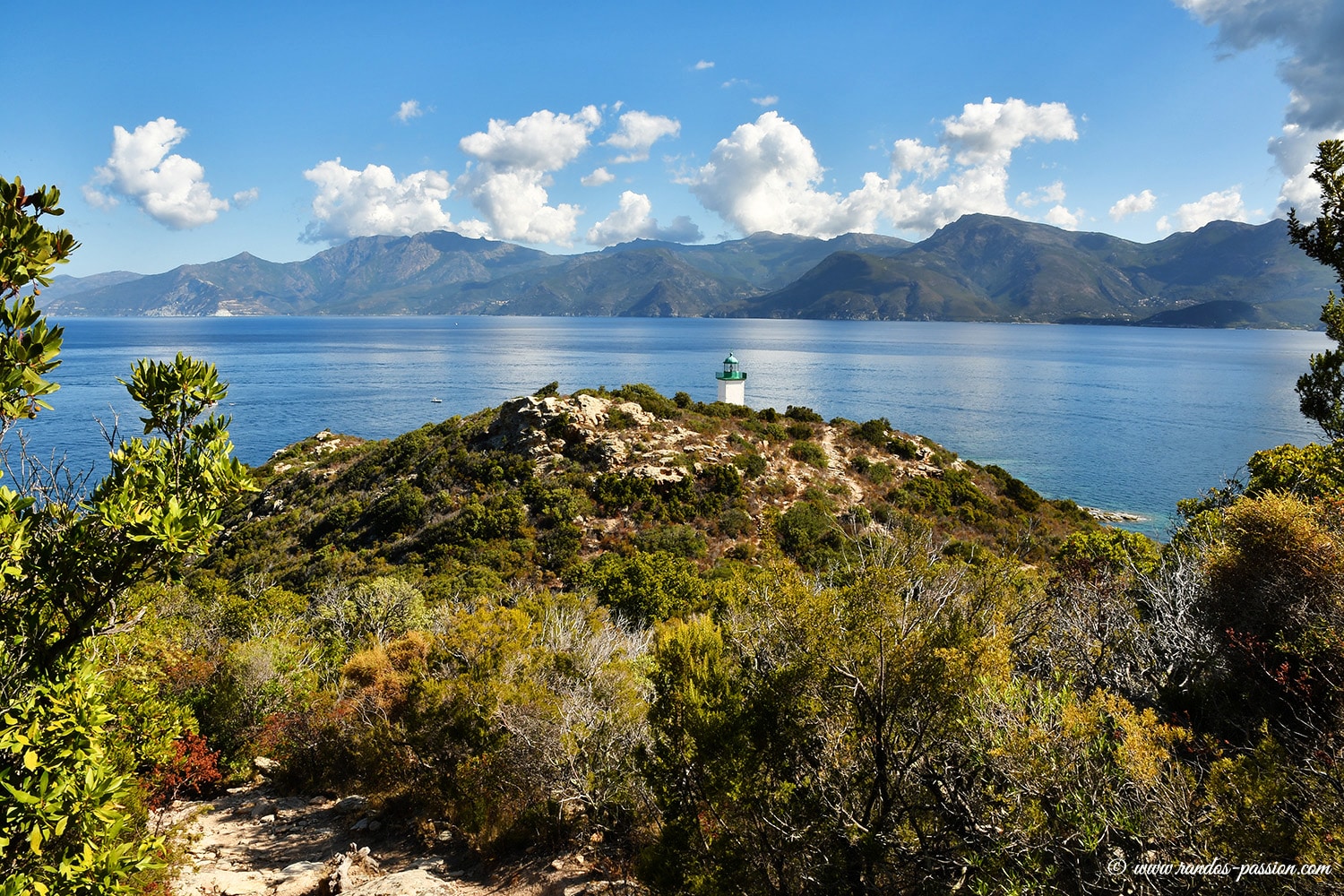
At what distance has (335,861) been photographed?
845cm

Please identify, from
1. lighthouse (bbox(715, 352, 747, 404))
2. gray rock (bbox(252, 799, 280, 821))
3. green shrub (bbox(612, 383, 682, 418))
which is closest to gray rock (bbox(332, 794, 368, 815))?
gray rock (bbox(252, 799, 280, 821))

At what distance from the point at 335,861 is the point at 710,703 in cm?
597

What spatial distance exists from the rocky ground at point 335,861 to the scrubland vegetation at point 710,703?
0.39 m

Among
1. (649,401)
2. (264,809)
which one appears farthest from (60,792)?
(649,401)

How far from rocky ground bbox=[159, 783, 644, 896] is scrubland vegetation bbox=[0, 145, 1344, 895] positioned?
1.28ft

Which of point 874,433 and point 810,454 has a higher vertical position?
point 874,433

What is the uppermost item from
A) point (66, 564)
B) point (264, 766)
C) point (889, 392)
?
point (889, 392)

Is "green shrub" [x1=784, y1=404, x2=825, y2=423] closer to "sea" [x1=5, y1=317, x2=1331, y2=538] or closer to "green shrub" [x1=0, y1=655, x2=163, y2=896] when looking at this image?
"sea" [x1=5, y1=317, x2=1331, y2=538]

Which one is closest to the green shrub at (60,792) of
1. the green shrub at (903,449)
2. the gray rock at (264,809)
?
the gray rock at (264,809)

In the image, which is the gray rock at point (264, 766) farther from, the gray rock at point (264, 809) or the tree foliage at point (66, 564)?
the tree foliage at point (66, 564)

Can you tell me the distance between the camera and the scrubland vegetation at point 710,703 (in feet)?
Answer: 13.6

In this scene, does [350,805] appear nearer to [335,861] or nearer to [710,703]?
[335,861]

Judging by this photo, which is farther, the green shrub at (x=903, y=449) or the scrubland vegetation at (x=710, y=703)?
the green shrub at (x=903, y=449)

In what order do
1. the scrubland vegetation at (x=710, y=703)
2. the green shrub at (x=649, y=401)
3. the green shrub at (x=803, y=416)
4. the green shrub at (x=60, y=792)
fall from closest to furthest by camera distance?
1. the green shrub at (x=60, y=792)
2. the scrubland vegetation at (x=710, y=703)
3. the green shrub at (x=649, y=401)
4. the green shrub at (x=803, y=416)
